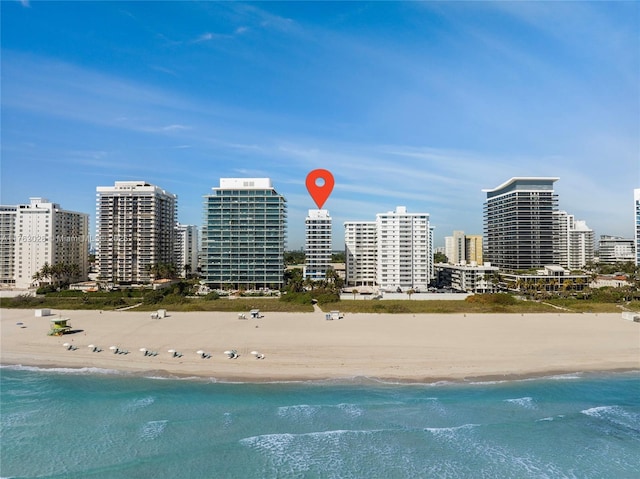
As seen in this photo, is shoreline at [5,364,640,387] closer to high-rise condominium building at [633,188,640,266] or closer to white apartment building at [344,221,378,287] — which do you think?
white apartment building at [344,221,378,287]

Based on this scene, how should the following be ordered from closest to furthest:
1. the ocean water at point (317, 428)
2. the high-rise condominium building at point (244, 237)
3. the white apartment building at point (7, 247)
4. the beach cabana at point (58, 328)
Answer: the ocean water at point (317, 428)
the beach cabana at point (58, 328)
the high-rise condominium building at point (244, 237)
the white apartment building at point (7, 247)

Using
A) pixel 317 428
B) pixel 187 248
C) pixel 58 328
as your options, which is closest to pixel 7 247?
pixel 187 248

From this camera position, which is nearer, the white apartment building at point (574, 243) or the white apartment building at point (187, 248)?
the white apartment building at point (187, 248)

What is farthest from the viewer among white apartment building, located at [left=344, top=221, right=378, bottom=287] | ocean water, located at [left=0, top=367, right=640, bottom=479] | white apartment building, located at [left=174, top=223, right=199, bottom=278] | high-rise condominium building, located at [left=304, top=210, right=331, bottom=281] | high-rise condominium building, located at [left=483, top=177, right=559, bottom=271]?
white apartment building, located at [left=174, top=223, right=199, bottom=278]

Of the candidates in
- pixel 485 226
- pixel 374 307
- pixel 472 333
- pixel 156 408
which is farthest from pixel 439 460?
pixel 485 226

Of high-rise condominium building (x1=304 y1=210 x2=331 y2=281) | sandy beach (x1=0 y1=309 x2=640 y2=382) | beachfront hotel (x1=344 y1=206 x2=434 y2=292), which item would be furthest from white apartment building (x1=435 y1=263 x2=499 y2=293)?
sandy beach (x1=0 y1=309 x2=640 y2=382)

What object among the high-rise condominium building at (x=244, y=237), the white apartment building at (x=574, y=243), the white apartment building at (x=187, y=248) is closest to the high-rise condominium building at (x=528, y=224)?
the white apartment building at (x=574, y=243)

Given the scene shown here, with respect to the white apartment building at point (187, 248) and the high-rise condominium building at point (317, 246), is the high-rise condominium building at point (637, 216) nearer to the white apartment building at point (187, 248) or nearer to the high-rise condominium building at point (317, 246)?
the high-rise condominium building at point (317, 246)
